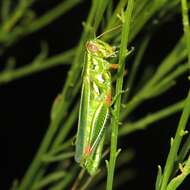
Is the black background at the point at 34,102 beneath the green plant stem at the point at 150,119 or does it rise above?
above

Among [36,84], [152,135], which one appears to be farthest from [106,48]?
[36,84]

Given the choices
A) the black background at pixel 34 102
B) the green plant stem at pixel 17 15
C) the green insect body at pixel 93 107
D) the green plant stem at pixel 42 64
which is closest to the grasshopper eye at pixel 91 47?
the green insect body at pixel 93 107

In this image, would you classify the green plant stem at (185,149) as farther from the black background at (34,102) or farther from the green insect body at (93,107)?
the black background at (34,102)

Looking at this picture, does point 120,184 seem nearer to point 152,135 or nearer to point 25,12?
point 152,135

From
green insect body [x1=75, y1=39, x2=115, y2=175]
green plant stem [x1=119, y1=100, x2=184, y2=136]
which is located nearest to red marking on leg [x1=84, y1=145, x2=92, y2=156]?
green insect body [x1=75, y1=39, x2=115, y2=175]

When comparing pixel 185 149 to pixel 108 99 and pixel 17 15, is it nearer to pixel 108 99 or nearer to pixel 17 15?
pixel 108 99

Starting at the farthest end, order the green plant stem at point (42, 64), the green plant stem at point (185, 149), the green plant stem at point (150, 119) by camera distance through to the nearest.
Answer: the green plant stem at point (42, 64), the green plant stem at point (150, 119), the green plant stem at point (185, 149)

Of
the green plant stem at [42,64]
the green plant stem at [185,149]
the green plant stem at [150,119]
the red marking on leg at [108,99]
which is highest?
the green plant stem at [42,64]
